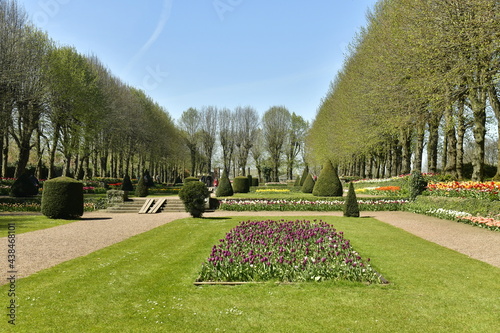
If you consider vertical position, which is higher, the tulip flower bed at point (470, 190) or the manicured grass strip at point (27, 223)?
the tulip flower bed at point (470, 190)

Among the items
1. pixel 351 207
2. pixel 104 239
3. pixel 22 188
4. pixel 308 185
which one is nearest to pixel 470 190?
pixel 351 207

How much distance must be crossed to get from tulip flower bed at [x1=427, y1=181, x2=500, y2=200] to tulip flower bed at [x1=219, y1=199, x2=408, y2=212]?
2.21m

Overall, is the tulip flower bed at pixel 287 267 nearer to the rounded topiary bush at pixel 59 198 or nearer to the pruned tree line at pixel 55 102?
the rounded topiary bush at pixel 59 198

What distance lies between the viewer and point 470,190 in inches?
608

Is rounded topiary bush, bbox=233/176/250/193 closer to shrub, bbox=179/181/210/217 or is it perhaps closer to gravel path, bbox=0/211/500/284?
shrub, bbox=179/181/210/217

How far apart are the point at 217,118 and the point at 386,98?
41.2m

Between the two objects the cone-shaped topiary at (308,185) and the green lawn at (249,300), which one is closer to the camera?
the green lawn at (249,300)

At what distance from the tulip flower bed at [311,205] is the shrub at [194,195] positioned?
4125 mm

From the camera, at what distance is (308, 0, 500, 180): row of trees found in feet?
48.1

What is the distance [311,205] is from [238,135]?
143 ft

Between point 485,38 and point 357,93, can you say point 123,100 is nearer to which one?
point 357,93

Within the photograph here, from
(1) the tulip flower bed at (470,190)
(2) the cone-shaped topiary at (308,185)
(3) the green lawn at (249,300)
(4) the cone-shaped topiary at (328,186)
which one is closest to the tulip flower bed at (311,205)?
(1) the tulip flower bed at (470,190)

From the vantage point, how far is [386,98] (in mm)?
23656

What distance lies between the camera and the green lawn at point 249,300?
175 inches
